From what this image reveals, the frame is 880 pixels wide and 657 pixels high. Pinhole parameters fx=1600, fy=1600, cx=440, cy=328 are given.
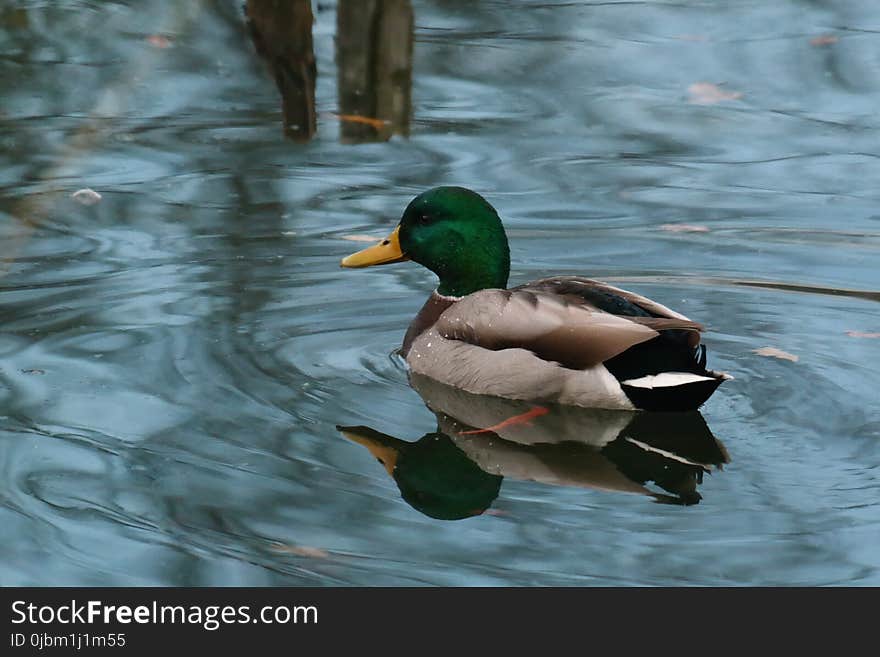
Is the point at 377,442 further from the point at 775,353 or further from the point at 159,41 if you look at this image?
the point at 159,41

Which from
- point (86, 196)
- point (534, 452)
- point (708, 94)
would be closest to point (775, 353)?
point (534, 452)

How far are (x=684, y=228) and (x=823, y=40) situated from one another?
3806 millimetres

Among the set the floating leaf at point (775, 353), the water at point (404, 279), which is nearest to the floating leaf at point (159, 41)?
→ the water at point (404, 279)

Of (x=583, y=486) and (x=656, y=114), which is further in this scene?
(x=656, y=114)

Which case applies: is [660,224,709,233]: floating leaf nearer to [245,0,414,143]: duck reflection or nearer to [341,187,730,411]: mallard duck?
[341,187,730,411]: mallard duck

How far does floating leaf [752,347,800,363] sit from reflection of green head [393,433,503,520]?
4.98 feet

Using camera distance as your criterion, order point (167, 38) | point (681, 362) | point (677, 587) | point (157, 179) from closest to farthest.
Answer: point (677, 587), point (681, 362), point (157, 179), point (167, 38)

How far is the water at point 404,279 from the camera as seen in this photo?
500 centimetres

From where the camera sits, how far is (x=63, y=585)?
4664 millimetres

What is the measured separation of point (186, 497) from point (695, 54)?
22.9 ft

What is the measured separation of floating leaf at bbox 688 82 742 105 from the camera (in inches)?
412

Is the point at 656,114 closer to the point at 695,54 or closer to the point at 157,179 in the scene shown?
the point at 695,54

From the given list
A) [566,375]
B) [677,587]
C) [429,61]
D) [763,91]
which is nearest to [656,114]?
[763,91]

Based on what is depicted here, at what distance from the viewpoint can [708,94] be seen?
34.7 feet
